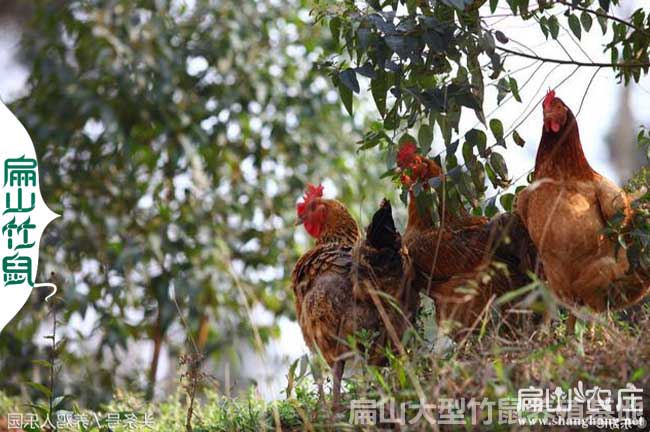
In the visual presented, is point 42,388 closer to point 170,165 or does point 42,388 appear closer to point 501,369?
point 501,369

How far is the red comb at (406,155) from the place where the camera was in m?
3.94

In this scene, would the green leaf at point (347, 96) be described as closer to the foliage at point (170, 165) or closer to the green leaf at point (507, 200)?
the green leaf at point (507, 200)

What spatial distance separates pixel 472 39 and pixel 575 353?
1194mm

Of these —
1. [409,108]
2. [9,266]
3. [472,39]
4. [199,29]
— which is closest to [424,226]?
[409,108]

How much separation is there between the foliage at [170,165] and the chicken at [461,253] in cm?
293

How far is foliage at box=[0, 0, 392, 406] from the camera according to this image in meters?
7.00

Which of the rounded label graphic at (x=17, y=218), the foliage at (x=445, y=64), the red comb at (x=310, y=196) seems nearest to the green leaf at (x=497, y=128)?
the foliage at (x=445, y=64)

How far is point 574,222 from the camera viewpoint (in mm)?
3568

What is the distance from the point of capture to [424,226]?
14.0ft

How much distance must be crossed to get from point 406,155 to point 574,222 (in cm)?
79

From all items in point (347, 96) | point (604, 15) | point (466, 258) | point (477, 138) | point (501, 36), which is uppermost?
point (604, 15)

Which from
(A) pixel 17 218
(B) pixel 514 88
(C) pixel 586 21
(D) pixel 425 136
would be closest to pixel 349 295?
(D) pixel 425 136

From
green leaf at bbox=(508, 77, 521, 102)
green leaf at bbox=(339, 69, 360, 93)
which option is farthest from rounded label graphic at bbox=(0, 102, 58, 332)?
green leaf at bbox=(508, 77, 521, 102)

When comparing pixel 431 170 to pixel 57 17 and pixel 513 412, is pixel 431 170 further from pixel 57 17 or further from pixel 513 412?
pixel 57 17
